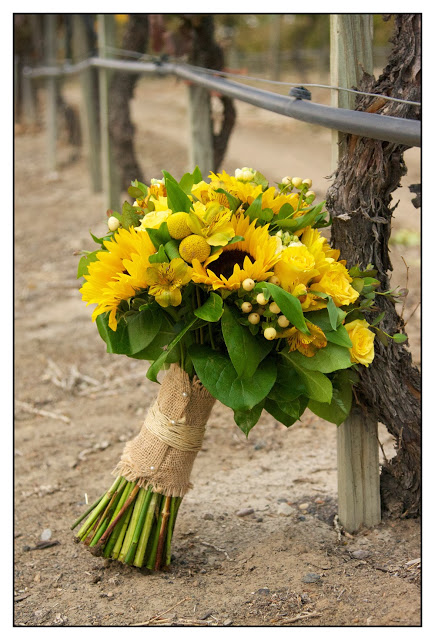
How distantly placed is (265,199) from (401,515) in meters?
1.07

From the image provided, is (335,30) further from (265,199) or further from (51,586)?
(51,586)

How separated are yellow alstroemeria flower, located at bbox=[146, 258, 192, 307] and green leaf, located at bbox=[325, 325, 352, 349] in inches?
14.2

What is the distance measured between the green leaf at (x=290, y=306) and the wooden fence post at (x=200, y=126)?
8.89 ft

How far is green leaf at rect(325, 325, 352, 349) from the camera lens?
1686 mm

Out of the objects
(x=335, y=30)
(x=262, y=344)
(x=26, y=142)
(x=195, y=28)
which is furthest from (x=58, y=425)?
(x=26, y=142)

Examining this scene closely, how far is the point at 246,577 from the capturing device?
1.99m

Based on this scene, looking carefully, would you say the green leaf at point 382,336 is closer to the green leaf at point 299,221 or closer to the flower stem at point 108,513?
the green leaf at point 299,221

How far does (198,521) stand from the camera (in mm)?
2350

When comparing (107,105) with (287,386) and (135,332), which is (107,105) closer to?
(135,332)

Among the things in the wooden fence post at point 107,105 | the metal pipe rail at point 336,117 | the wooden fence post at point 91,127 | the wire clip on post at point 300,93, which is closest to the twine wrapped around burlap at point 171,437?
the metal pipe rail at point 336,117

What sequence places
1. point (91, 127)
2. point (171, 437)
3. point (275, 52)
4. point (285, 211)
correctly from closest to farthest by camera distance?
point (285, 211)
point (171, 437)
point (91, 127)
point (275, 52)

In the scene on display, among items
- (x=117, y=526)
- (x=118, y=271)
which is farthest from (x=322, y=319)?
(x=117, y=526)

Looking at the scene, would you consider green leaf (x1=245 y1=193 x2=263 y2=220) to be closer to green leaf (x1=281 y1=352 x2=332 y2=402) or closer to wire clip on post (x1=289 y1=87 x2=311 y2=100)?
green leaf (x1=281 y1=352 x2=332 y2=402)

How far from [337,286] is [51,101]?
926cm
